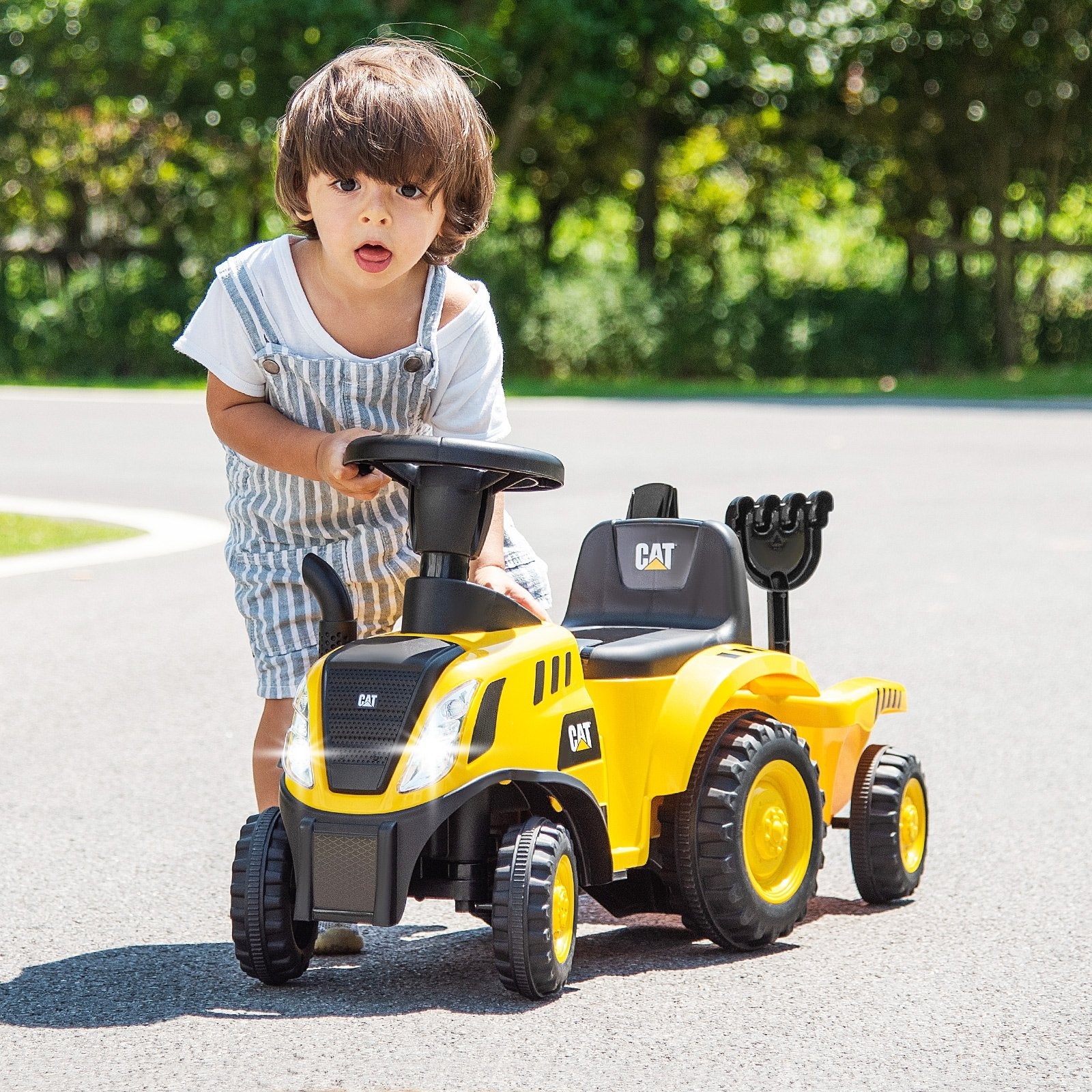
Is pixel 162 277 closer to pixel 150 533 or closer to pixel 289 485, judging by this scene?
pixel 150 533

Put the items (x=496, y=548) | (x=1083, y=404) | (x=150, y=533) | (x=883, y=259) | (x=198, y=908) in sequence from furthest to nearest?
(x=883, y=259) → (x=1083, y=404) → (x=150, y=533) → (x=198, y=908) → (x=496, y=548)

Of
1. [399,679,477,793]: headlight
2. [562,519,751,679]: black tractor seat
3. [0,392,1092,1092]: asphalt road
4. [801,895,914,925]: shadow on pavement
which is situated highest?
[562,519,751,679]: black tractor seat

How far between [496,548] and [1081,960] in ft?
4.46

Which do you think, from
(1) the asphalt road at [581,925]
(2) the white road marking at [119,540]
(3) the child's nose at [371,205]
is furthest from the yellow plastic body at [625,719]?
(2) the white road marking at [119,540]

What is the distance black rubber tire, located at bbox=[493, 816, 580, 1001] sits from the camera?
2.83 meters

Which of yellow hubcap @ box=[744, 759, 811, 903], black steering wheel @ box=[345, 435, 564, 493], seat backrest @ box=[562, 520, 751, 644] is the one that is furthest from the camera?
seat backrest @ box=[562, 520, 751, 644]

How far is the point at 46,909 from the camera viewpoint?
3.73m

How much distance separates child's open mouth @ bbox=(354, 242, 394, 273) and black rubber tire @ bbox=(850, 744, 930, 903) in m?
1.53

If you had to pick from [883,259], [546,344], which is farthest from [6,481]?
[883,259]

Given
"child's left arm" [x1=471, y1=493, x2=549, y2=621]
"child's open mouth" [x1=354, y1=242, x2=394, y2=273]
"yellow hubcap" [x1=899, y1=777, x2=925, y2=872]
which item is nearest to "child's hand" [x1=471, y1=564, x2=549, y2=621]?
"child's left arm" [x1=471, y1=493, x2=549, y2=621]

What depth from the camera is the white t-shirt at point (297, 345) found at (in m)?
3.17

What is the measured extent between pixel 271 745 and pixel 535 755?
Result: 2.20 feet

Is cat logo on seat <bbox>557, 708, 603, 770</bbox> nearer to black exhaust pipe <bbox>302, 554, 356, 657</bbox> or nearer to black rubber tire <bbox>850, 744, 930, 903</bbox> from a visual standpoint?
black exhaust pipe <bbox>302, 554, 356, 657</bbox>

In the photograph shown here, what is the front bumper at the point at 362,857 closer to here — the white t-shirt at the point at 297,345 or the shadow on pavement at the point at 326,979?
the shadow on pavement at the point at 326,979
